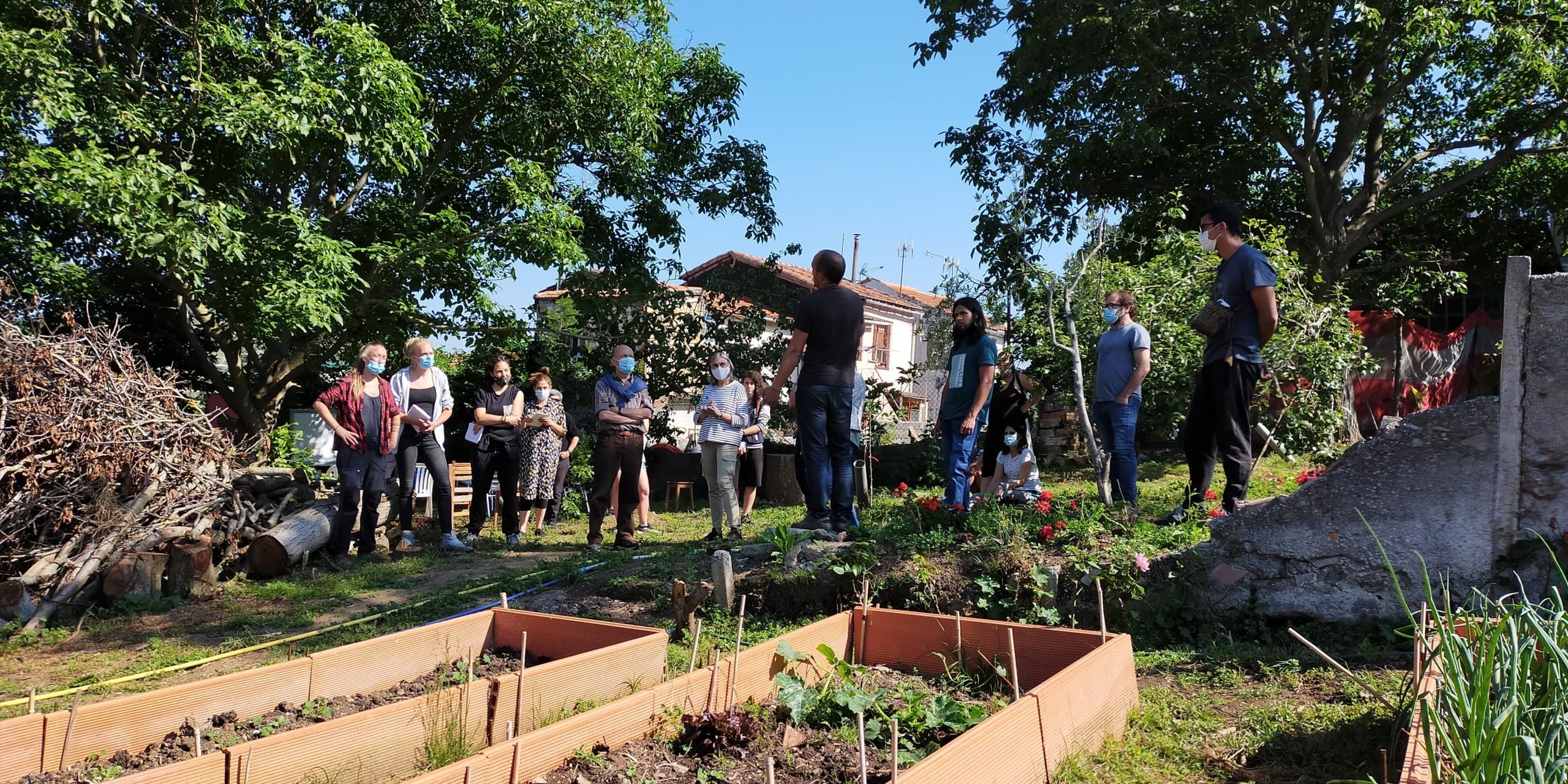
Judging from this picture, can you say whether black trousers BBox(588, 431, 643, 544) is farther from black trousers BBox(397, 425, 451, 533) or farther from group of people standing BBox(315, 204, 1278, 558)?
black trousers BBox(397, 425, 451, 533)

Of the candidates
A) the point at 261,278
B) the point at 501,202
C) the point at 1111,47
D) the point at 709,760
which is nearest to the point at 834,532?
the point at 709,760

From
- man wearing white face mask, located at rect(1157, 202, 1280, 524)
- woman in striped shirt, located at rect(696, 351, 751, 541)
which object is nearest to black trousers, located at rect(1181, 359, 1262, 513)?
man wearing white face mask, located at rect(1157, 202, 1280, 524)

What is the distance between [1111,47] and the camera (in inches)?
535

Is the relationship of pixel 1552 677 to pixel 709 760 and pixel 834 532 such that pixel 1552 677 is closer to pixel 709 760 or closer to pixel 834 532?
pixel 709 760

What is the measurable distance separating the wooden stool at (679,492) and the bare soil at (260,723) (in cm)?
803

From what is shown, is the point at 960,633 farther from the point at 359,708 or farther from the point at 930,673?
the point at 359,708

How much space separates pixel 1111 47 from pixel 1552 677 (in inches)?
515

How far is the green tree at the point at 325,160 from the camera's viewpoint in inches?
352

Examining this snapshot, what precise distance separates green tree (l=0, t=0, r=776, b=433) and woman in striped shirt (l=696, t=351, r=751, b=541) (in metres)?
4.47

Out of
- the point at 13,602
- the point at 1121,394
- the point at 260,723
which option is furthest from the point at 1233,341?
the point at 13,602

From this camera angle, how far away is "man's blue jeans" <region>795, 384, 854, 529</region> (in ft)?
18.2

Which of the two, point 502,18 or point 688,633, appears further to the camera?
point 502,18

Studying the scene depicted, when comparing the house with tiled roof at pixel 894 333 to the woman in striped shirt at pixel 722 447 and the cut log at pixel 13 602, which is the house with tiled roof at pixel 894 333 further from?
the cut log at pixel 13 602

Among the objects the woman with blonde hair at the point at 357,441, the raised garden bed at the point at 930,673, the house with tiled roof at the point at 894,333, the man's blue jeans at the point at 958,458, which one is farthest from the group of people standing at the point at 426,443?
the house with tiled roof at the point at 894,333
